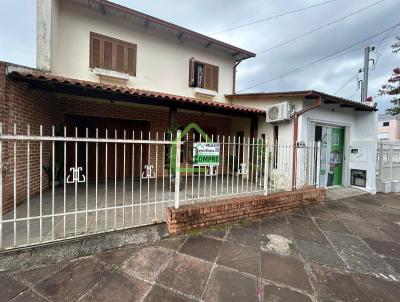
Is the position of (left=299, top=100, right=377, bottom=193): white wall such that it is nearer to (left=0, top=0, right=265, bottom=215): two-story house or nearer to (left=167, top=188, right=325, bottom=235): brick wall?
(left=0, top=0, right=265, bottom=215): two-story house

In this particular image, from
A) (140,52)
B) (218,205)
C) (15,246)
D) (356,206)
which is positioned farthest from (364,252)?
(140,52)

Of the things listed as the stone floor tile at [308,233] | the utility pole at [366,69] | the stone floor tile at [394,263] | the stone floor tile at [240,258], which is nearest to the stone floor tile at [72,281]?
the stone floor tile at [240,258]

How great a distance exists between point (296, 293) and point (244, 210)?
1.86m

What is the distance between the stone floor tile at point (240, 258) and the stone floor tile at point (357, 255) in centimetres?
132

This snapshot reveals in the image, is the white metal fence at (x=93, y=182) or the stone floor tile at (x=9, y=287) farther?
the white metal fence at (x=93, y=182)

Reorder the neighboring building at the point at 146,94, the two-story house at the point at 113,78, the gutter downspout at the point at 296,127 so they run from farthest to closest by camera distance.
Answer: the gutter downspout at the point at 296,127, the neighboring building at the point at 146,94, the two-story house at the point at 113,78

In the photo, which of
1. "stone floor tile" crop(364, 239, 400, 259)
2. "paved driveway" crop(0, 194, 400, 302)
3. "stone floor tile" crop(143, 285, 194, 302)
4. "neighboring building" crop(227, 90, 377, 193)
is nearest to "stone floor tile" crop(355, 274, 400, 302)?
"paved driveway" crop(0, 194, 400, 302)

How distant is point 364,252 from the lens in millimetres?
3088

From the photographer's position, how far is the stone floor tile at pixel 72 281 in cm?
206

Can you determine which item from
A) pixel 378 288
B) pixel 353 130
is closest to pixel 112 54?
pixel 378 288

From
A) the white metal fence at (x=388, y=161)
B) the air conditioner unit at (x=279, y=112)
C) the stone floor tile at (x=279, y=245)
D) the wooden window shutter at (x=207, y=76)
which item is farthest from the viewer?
the wooden window shutter at (x=207, y=76)

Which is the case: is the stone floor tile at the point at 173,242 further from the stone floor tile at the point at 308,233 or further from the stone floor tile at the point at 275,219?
the stone floor tile at the point at 308,233

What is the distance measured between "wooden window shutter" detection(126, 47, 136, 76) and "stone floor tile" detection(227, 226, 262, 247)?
19.9 ft

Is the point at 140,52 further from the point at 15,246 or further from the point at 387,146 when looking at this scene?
the point at 387,146
